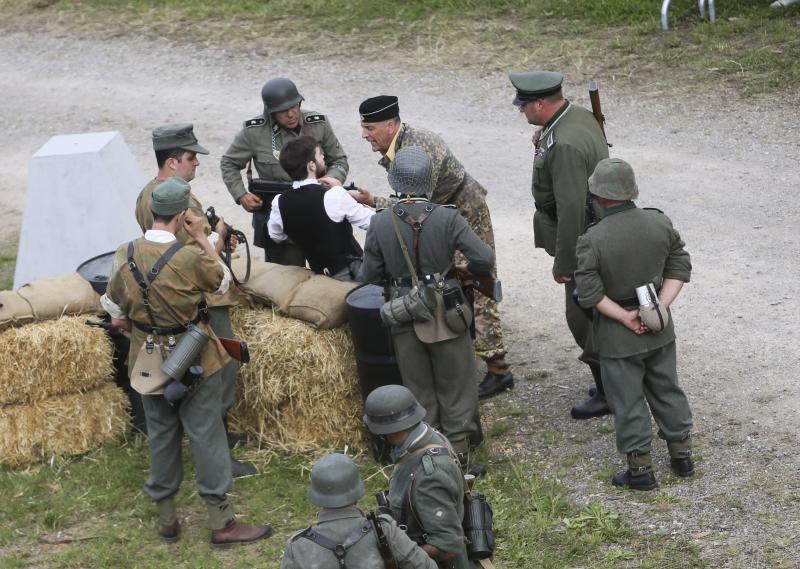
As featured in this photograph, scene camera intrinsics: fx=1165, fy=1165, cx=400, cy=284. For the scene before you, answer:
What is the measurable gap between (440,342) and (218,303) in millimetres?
1397

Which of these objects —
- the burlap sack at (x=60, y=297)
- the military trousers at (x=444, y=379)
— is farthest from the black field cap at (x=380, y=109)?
the burlap sack at (x=60, y=297)

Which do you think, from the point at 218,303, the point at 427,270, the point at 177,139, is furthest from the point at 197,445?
the point at 177,139

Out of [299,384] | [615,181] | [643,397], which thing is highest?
[615,181]

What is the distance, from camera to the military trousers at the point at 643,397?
630cm

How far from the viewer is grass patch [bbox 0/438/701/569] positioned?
6.00m

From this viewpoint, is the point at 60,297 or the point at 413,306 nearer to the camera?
the point at 413,306

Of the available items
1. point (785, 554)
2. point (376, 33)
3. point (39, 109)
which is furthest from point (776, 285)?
point (39, 109)

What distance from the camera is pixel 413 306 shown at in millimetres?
6484

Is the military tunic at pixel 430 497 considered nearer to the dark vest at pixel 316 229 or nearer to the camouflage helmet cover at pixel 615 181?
the camouflage helmet cover at pixel 615 181

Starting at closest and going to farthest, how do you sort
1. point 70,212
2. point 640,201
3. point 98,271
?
point 98,271 → point 70,212 → point 640,201

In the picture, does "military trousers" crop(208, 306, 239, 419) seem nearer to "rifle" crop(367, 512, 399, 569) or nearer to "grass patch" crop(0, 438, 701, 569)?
"grass patch" crop(0, 438, 701, 569)

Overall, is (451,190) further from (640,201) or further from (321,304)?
(640,201)

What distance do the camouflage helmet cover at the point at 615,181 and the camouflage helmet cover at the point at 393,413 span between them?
1.88m

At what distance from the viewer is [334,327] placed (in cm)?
736
